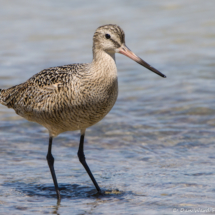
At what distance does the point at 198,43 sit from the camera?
12.5 metres

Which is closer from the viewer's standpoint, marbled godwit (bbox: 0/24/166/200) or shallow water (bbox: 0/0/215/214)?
marbled godwit (bbox: 0/24/166/200)

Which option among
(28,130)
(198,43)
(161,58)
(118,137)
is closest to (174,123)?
(118,137)

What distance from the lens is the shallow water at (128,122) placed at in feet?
18.5

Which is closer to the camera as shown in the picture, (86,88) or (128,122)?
(86,88)

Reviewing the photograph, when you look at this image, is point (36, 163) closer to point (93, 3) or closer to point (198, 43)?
point (198, 43)

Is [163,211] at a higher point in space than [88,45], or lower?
lower

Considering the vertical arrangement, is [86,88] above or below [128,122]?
above

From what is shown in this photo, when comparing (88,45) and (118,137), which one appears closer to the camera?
(118,137)

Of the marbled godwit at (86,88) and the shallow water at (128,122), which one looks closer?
the marbled godwit at (86,88)

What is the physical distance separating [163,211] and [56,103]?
1690 millimetres

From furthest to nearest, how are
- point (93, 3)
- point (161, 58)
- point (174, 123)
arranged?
point (93, 3), point (161, 58), point (174, 123)

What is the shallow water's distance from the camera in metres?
5.62

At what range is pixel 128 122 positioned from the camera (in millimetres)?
8312

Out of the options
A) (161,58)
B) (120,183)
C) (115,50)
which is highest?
(115,50)
